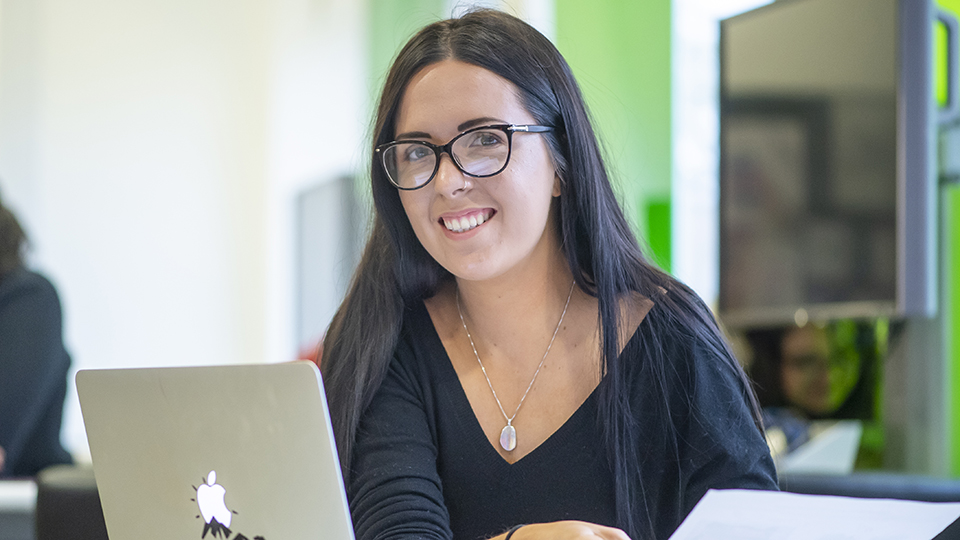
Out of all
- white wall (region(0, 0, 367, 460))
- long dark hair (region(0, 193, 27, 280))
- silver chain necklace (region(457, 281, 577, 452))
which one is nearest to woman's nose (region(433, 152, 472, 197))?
silver chain necklace (region(457, 281, 577, 452))

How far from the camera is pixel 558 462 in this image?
123 centimetres

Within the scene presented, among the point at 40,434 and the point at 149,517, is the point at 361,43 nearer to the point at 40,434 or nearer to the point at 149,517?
the point at 40,434

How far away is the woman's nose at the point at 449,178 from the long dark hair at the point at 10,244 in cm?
185

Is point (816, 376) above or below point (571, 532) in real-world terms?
below

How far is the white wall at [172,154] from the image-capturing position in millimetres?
4340

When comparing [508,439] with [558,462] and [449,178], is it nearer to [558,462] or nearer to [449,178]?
[558,462]

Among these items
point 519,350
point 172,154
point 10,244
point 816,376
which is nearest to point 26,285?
point 10,244

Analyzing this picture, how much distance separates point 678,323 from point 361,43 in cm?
402

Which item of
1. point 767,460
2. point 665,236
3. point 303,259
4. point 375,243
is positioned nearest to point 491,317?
point 375,243

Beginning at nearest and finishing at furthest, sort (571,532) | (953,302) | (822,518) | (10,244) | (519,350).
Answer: (822,518)
(571,532)
(519,350)
(953,302)
(10,244)

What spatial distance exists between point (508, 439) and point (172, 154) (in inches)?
152

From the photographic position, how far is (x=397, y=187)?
1.28m

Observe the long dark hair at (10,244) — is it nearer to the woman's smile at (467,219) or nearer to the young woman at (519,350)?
Result: the young woman at (519,350)

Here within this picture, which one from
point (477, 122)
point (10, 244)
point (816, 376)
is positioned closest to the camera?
point (477, 122)
